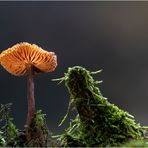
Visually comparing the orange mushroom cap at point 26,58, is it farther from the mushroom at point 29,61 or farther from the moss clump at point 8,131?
the moss clump at point 8,131

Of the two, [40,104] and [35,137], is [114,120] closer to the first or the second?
[35,137]

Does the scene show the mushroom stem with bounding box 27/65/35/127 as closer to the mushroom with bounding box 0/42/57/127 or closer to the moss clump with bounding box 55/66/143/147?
the mushroom with bounding box 0/42/57/127

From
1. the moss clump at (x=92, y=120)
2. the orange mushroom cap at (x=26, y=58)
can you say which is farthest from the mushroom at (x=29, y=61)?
the moss clump at (x=92, y=120)

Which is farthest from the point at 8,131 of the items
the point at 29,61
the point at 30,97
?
the point at 29,61

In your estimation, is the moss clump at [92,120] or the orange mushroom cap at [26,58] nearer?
the moss clump at [92,120]

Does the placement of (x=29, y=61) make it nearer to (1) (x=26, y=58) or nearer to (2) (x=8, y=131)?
(1) (x=26, y=58)

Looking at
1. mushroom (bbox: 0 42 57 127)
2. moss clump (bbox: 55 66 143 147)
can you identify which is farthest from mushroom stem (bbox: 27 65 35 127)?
moss clump (bbox: 55 66 143 147)

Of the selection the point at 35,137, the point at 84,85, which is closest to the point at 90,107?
the point at 84,85
